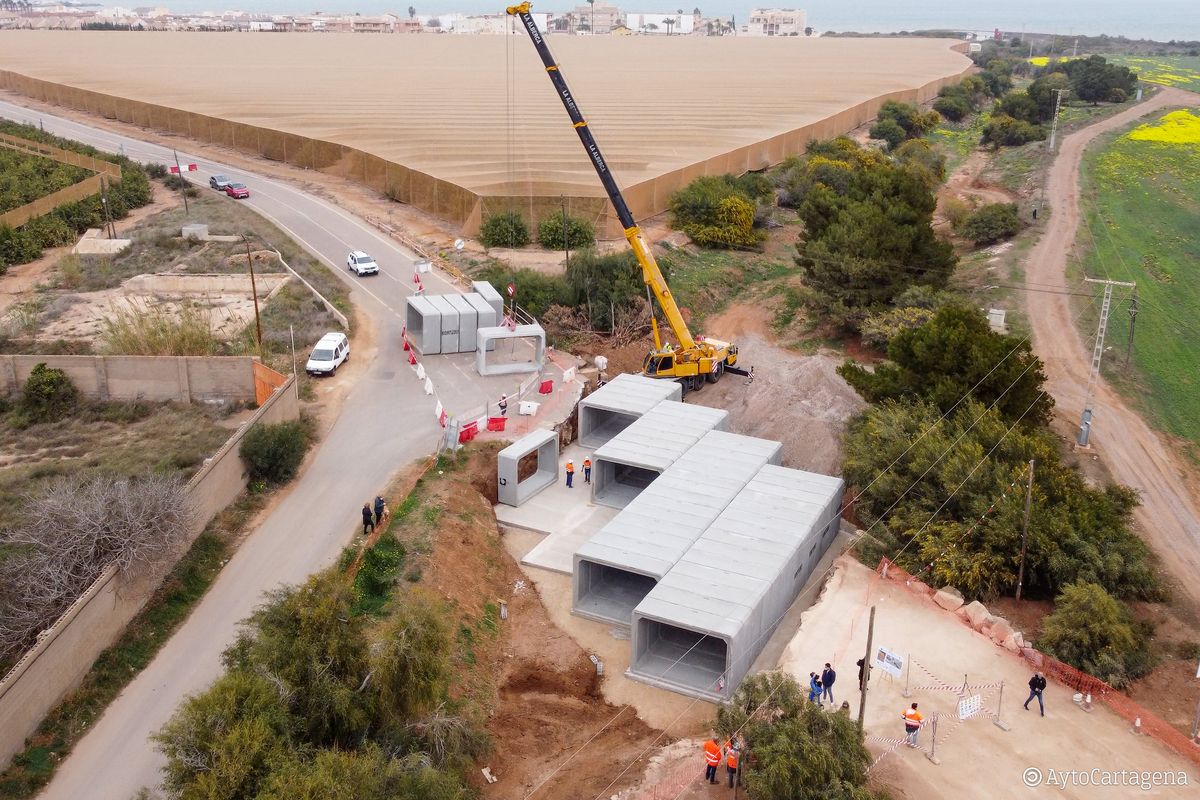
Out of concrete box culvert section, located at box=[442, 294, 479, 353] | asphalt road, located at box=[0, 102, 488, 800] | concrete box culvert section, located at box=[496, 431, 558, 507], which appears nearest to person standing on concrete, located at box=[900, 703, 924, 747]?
asphalt road, located at box=[0, 102, 488, 800]

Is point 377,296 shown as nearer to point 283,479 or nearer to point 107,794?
point 283,479

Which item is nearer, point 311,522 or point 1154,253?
point 311,522

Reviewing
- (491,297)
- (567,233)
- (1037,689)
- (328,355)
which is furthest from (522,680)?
(567,233)

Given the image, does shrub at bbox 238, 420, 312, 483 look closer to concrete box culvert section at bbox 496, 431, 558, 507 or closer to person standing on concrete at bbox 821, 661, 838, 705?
concrete box culvert section at bbox 496, 431, 558, 507

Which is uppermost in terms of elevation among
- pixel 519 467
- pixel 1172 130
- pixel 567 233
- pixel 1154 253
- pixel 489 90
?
pixel 489 90

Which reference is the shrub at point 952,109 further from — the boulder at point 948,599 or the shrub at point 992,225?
the boulder at point 948,599

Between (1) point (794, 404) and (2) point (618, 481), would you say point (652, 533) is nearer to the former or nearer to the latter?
(2) point (618, 481)
